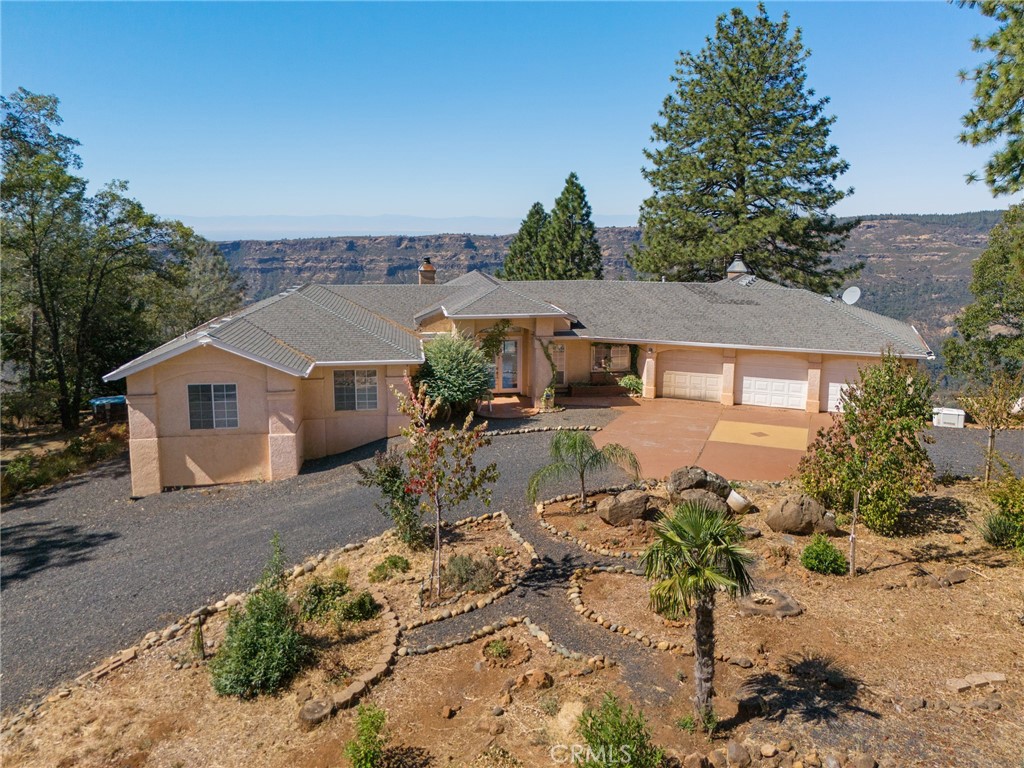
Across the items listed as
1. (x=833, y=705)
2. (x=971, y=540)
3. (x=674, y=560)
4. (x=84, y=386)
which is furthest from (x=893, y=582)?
(x=84, y=386)

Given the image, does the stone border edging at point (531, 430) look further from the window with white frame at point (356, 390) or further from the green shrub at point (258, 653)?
the green shrub at point (258, 653)

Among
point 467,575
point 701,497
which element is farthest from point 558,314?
point 467,575

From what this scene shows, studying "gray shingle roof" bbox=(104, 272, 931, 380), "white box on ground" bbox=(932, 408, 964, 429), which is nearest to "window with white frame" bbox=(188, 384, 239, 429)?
"gray shingle roof" bbox=(104, 272, 931, 380)

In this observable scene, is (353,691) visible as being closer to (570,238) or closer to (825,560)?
(825,560)

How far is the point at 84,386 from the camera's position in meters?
31.6

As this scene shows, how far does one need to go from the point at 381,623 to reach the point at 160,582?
207 inches

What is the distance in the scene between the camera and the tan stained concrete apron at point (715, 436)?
1784 centimetres

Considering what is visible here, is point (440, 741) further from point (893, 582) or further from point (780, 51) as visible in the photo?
point (780, 51)

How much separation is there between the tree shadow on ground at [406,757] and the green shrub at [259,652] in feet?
7.71

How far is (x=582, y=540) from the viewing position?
13.0m

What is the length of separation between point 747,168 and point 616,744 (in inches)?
1453

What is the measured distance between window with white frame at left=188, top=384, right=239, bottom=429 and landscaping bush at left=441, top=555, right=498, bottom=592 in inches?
399

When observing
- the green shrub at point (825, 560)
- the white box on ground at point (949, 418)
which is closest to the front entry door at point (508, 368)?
the white box on ground at point (949, 418)
